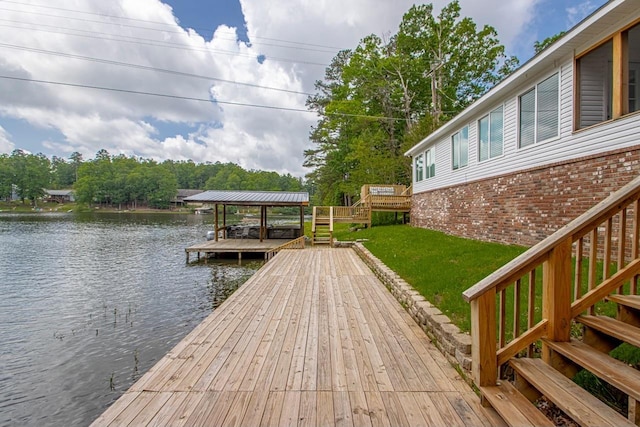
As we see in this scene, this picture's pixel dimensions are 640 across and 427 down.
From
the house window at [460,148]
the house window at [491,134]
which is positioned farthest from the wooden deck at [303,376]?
the house window at [460,148]

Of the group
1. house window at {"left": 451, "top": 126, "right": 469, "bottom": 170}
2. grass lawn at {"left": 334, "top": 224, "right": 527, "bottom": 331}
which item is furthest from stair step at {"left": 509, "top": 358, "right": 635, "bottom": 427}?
house window at {"left": 451, "top": 126, "right": 469, "bottom": 170}

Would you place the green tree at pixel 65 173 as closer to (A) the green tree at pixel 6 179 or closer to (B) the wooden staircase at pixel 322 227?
(A) the green tree at pixel 6 179

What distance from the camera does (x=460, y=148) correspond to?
396 inches

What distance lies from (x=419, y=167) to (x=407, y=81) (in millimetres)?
11625

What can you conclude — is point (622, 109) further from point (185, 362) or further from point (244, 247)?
point (244, 247)

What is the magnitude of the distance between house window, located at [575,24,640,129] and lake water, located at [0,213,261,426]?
8324mm

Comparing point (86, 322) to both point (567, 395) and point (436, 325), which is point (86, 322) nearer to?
point (436, 325)

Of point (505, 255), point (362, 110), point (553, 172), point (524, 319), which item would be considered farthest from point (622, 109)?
point (362, 110)

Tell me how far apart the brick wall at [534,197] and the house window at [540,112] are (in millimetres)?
750

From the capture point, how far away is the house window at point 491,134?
7840 mm

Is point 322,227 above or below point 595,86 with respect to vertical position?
below

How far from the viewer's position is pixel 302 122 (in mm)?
32719

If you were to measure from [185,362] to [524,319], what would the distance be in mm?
3381

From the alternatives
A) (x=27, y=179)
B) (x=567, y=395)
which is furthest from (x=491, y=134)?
(x=27, y=179)
